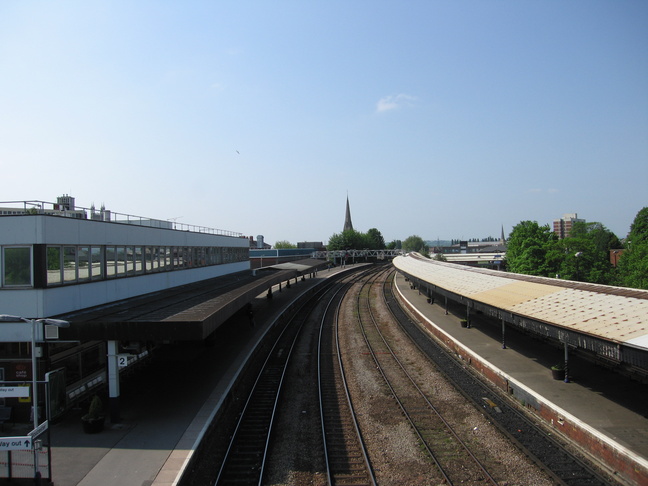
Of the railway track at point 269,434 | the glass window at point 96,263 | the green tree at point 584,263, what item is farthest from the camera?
the green tree at point 584,263

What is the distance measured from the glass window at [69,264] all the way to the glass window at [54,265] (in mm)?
256

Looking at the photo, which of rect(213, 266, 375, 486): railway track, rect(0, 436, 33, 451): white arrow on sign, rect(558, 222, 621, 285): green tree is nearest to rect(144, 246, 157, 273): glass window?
rect(213, 266, 375, 486): railway track

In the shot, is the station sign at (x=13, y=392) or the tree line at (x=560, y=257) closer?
the station sign at (x=13, y=392)

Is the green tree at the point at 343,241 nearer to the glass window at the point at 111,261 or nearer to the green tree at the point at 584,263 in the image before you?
the green tree at the point at 584,263

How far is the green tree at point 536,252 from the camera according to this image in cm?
5750

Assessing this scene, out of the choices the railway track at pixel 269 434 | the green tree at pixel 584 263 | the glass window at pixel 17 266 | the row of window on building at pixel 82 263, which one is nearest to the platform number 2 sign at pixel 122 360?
the row of window on building at pixel 82 263

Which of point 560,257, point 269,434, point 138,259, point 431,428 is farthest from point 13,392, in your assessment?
point 560,257

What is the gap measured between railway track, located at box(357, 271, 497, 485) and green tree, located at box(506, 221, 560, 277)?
43343mm

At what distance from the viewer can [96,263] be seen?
16.4 meters

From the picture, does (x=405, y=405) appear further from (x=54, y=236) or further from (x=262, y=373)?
(x=54, y=236)

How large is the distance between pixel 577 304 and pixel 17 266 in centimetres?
1943

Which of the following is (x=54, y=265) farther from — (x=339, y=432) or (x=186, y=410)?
(x=339, y=432)

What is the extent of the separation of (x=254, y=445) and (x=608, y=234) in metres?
105

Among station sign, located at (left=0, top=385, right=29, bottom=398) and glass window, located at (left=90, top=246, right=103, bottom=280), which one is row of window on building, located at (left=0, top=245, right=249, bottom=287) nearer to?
glass window, located at (left=90, top=246, right=103, bottom=280)
